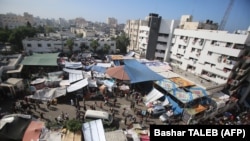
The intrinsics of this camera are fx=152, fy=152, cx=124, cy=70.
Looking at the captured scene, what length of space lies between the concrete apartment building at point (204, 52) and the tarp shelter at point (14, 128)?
19.7 meters

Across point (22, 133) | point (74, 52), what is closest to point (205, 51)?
point (22, 133)

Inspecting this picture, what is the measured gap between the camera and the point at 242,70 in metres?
20.9

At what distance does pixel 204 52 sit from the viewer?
2459 centimetres

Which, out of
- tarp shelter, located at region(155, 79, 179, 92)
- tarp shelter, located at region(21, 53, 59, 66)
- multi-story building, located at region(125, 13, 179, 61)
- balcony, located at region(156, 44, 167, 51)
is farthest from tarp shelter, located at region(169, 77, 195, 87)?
tarp shelter, located at region(21, 53, 59, 66)

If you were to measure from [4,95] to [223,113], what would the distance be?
26.4m

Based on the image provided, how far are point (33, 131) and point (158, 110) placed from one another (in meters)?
12.0

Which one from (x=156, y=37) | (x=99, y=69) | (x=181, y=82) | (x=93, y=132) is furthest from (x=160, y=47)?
(x=93, y=132)

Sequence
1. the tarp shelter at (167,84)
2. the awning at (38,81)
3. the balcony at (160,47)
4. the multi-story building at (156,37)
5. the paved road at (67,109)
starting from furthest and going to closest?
1. the balcony at (160,47)
2. the multi-story building at (156,37)
3. the awning at (38,81)
4. the tarp shelter at (167,84)
5. the paved road at (67,109)

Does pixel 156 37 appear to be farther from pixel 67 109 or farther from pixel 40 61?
pixel 67 109

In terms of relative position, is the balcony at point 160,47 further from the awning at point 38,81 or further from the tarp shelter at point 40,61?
the awning at point 38,81

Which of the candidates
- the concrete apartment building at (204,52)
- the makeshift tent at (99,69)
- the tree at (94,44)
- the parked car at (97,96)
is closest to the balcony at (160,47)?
the concrete apartment building at (204,52)

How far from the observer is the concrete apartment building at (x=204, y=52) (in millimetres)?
20625

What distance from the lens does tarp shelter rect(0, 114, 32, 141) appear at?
34.8 feet

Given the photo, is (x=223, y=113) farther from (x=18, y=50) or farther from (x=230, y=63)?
(x=18, y=50)
